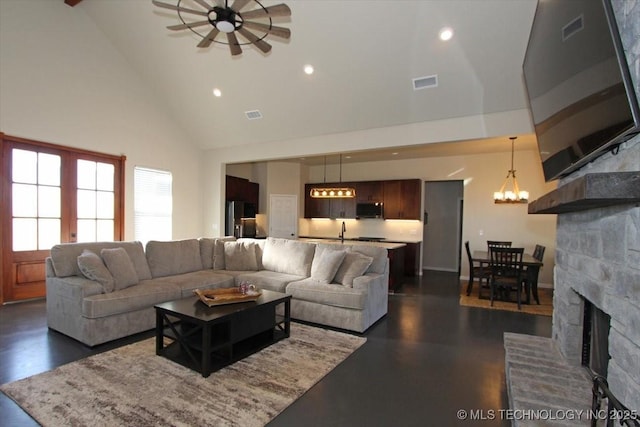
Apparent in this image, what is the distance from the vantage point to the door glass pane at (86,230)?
5.68 metres

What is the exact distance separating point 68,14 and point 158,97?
1837 millimetres

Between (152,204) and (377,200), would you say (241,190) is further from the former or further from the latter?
(377,200)

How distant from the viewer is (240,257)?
17.1ft

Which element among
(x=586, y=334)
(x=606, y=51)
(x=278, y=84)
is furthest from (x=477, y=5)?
(x=586, y=334)

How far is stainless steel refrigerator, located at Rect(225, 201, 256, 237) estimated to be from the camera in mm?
7953

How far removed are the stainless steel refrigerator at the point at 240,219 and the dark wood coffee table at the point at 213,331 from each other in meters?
4.64

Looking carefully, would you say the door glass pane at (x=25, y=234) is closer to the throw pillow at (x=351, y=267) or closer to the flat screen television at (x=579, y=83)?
the throw pillow at (x=351, y=267)

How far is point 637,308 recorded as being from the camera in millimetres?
1404

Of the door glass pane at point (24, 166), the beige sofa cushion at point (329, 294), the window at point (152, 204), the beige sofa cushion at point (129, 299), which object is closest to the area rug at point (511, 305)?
the beige sofa cushion at point (329, 294)

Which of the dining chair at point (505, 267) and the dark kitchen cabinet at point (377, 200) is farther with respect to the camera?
the dark kitchen cabinet at point (377, 200)

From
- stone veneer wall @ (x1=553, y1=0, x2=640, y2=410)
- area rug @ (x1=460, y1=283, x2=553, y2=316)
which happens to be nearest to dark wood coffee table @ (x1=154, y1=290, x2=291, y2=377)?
stone veneer wall @ (x1=553, y1=0, x2=640, y2=410)

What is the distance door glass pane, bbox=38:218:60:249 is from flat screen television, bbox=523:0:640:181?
22.5 ft

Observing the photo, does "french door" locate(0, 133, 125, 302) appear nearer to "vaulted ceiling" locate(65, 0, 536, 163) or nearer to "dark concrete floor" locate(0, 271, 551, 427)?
"dark concrete floor" locate(0, 271, 551, 427)

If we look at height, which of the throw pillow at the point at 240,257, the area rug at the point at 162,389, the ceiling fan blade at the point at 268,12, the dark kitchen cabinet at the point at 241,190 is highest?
the ceiling fan blade at the point at 268,12
